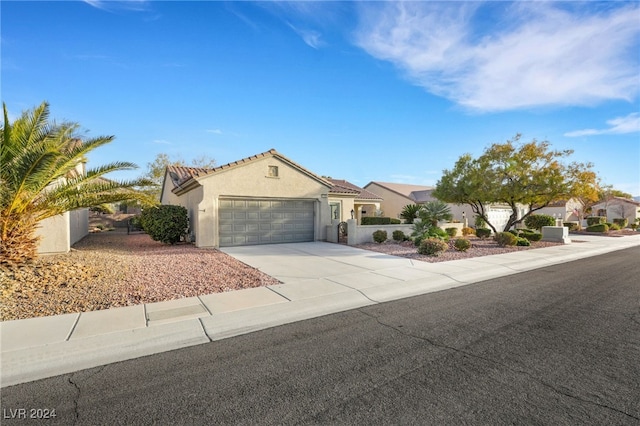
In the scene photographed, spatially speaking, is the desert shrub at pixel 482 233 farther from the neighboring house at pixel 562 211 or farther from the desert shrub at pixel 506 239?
the neighboring house at pixel 562 211

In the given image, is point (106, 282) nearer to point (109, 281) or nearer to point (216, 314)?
point (109, 281)

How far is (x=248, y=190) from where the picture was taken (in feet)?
51.5

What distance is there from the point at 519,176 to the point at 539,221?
7788 mm

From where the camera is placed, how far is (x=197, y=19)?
1066 centimetres

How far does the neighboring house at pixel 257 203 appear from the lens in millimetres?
14781

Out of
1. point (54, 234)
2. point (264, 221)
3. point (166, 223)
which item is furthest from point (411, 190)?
point (54, 234)

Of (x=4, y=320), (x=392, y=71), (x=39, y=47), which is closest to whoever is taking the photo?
(x=4, y=320)

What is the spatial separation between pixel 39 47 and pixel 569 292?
1610 cm

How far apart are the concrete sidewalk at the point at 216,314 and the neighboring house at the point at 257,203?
4724 millimetres

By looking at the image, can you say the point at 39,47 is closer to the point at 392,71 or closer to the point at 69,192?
the point at 69,192

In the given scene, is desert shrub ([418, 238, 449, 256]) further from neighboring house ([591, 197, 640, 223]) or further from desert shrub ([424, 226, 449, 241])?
neighboring house ([591, 197, 640, 223])

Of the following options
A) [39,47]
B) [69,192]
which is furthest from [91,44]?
[69,192]

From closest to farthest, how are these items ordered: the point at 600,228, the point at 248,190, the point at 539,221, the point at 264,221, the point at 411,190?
the point at 248,190
the point at 264,221
the point at 539,221
the point at 600,228
the point at 411,190

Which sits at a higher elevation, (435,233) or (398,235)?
(435,233)
